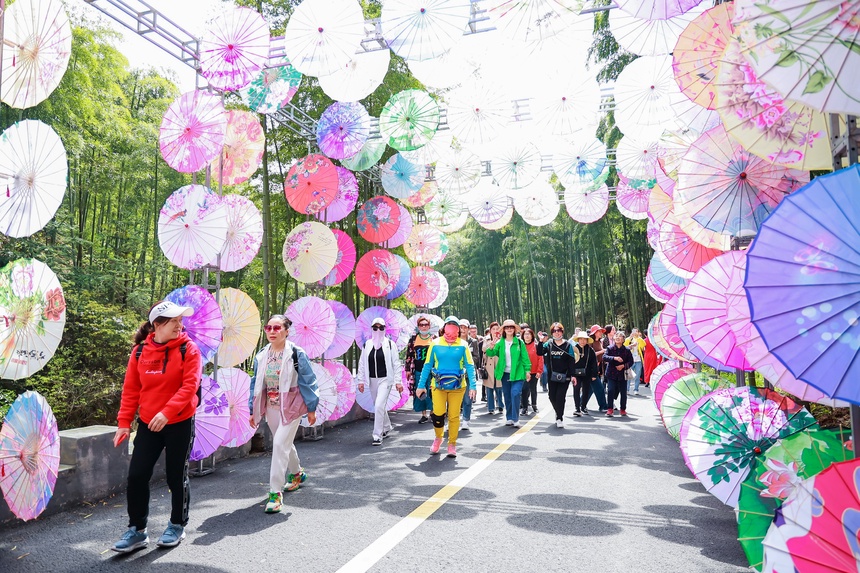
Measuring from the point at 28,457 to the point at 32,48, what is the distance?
8.31 feet

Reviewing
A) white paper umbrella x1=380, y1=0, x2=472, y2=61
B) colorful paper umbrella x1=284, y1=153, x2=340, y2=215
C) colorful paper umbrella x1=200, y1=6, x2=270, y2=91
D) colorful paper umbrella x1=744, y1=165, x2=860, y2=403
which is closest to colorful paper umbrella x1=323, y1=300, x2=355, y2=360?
colorful paper umbrella x1=284, y1=153, x2=340, y2=215

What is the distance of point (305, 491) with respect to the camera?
493cm

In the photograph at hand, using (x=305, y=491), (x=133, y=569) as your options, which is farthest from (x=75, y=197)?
(x=133, y=569)

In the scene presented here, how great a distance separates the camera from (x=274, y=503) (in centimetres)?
428

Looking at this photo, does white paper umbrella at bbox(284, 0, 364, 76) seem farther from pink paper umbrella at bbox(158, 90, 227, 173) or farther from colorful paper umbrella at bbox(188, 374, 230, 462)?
colorful paper umbrella at bbox(188, 374, 230, 462)

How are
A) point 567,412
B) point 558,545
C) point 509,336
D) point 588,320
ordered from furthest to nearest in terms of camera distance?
point 588,320 → point 567,412 → point 509,336 → point 558,545

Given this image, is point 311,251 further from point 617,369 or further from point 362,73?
point 617,369

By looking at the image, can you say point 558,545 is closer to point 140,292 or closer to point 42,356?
point 42,356

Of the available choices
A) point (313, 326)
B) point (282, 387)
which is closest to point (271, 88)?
point (313, 326)

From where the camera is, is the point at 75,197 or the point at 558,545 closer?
the point at 558,545

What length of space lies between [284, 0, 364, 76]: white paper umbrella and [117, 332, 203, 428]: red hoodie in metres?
3.90

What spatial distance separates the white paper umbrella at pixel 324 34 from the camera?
6113mm

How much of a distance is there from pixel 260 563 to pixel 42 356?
1924mm

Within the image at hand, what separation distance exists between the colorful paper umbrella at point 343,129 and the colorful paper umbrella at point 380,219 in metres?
1.99
